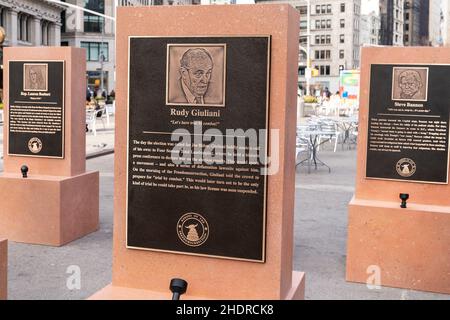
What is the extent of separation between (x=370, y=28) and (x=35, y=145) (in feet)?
393

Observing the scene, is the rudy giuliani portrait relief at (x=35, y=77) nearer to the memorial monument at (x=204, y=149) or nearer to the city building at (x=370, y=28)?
the memorial monument at (x=204, y=149)

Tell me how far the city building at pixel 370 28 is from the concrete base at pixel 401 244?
112m

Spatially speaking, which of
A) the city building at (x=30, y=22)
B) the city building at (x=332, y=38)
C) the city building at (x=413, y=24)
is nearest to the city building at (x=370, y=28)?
the city building at (x=332, y=38)

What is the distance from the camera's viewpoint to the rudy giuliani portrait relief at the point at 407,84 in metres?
6.09

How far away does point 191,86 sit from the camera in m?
3.46

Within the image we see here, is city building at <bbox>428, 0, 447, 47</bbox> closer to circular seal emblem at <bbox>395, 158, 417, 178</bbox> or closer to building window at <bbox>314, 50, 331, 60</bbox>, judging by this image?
building window at <bbox>314, 50, 331, 60</bbox>

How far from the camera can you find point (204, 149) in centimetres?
348

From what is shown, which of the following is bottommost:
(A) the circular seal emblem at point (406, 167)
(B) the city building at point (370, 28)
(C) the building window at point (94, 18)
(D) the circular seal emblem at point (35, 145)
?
(A) the circular seal emblem at point (406, 167)

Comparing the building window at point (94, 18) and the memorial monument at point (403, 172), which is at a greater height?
the building window at point (94, 18)

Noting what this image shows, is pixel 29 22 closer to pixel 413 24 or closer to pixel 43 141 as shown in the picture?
pixel 43 141

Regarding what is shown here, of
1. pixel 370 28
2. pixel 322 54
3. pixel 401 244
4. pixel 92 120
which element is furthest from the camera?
pixel 370 28

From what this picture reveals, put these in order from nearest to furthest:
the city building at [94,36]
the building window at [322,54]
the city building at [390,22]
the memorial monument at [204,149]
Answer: the memorial monument at [204,149] < the city building at [94,36] < the building window at [322,54] < the city building at [390,22]

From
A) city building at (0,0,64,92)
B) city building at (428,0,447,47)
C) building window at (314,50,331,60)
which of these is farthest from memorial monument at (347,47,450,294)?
city building at (428,0,447,47)

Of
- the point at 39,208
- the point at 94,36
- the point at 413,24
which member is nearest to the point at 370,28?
the point at 413,24
